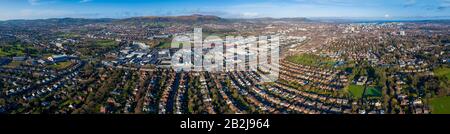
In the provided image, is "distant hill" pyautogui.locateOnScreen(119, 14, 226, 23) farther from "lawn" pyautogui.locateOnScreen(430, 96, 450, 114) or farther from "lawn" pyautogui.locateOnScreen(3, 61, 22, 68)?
"lawn" pyautogui.locateOnScreen(430, 96, 450, 114)

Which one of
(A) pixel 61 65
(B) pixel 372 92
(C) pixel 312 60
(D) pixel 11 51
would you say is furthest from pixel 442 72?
(D) pixel 11 51

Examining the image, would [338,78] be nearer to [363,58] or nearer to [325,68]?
[325,68]

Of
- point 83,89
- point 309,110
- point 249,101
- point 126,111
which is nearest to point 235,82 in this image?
point 249,101

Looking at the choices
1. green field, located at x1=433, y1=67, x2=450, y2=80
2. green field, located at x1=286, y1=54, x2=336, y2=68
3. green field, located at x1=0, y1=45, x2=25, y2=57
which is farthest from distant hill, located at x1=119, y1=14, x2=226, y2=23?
green field, located at x1=433, y1=67, x2=450, y2=80

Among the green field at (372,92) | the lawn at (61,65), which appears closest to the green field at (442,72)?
the green field at (372,92)

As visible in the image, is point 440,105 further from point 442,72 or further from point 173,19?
point 173,19
